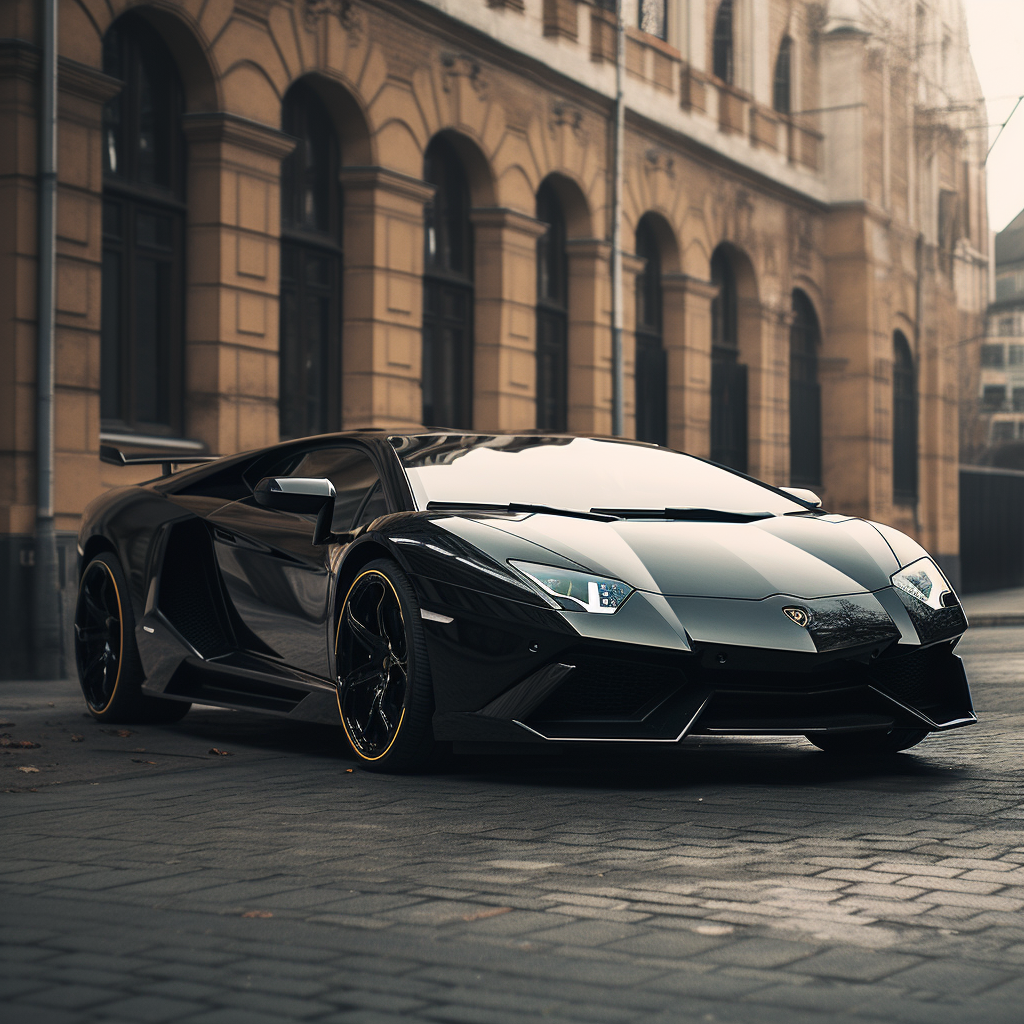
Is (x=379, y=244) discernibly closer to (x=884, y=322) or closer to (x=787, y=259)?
(x=787, y=259)

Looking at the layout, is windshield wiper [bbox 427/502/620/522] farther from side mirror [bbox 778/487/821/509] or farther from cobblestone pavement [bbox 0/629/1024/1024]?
side mirror [bbox 778/487/821/509]

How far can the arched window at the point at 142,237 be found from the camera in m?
14.7

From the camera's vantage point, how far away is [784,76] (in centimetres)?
2962

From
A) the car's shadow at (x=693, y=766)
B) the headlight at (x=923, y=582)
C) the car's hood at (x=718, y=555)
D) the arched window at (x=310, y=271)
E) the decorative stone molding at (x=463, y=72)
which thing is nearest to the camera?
the car's hood at (x=718, y=555)

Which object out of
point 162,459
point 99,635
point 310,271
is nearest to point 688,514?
point 162,459

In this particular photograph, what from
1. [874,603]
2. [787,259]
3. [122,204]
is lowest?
[874,603]

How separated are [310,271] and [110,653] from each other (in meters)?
9.91

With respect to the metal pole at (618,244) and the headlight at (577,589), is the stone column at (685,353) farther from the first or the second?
the headlight at (577,589)

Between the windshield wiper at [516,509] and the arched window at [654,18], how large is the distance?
62.8ft

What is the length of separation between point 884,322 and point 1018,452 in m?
48.5

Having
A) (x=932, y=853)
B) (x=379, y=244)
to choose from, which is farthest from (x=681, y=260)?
(x=932, y=853)

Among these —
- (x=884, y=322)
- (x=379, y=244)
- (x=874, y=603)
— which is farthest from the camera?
(x=884, y=322)

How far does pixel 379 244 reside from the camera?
17594mm

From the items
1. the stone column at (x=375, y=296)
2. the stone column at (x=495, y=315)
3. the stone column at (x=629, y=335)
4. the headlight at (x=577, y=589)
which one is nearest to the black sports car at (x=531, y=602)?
the headlight at (x=577, y=589)
